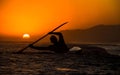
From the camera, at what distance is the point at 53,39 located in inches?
2938

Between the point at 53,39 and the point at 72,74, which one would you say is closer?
the point at 72,74

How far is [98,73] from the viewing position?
151ft

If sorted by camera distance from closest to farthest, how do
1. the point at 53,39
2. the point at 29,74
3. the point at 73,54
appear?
1. the point at 29,74
2. the point at 53,39
3. the point at 73,54

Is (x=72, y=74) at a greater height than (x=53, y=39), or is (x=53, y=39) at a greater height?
(x=53, y=39)

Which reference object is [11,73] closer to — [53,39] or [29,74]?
[29,74]

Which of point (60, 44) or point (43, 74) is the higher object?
point (60, 44)

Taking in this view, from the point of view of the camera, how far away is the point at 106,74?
4509 cm

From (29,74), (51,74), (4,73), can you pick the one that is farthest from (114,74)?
(4,73)

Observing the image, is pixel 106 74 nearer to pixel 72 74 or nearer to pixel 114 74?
pixel 114 74

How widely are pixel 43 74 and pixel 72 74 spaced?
386 cm

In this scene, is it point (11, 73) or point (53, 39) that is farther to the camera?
point (53, 39)

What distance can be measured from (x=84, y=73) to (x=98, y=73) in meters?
1.92

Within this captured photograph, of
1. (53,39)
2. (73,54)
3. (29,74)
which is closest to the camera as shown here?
(29,74)

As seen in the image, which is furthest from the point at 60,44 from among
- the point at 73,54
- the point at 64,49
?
the point at 73,54
